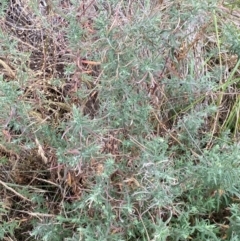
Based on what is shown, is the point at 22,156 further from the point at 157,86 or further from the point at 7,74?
the point at 157,86

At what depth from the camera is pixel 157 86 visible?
5.66 feet

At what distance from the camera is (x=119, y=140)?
1.60m

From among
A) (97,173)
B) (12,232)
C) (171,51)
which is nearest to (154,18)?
(171,51)

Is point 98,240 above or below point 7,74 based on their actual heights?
below

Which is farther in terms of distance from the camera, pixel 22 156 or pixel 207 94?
pixel 207 94

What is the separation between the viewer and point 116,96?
5.24ft

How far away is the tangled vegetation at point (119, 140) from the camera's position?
1505 mm

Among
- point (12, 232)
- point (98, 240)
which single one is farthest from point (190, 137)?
point (12, 232)

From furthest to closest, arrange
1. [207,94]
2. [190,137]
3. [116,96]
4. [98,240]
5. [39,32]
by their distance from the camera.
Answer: [39,32] < [207,94] < [190,137] < [116,96] < [98,240]

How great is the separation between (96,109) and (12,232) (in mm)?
476

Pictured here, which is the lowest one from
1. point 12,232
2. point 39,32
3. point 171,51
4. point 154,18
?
point 12,232

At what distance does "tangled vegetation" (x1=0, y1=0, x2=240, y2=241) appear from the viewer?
4.94 ft

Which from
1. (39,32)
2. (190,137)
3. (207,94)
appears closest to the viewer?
(190,137)

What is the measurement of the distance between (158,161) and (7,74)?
648mm
